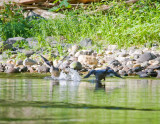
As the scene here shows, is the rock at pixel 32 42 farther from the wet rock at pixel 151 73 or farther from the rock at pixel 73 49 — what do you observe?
the wet rock at pixel 151 73

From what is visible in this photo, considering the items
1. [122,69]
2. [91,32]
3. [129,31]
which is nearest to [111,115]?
[122,69]

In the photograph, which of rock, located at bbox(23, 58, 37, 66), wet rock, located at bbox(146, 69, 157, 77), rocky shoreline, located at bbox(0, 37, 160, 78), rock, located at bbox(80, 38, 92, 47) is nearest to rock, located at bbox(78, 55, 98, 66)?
rocky shoreline, located at bbox(0, 37, 160, 78)

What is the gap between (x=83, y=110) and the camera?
2023 millimetres

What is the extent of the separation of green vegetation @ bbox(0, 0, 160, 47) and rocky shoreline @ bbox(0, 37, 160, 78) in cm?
39

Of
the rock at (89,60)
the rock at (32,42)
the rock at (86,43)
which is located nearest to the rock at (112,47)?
the rock at (86,43)

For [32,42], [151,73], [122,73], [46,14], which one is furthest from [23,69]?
[46,14]

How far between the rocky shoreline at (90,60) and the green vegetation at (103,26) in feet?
1.27

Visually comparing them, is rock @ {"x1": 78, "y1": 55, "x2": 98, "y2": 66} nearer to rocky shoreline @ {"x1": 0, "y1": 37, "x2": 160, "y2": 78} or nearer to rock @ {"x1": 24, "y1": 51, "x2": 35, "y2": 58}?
rocky shoreline @ {"x1": 0, "y1": 37, "x2": 160, "y2": 78}

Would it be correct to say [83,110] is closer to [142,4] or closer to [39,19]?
[142,4]

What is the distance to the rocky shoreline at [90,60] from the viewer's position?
814cm

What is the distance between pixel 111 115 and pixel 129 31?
8883 mm

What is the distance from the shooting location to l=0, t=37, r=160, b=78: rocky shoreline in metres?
8.14

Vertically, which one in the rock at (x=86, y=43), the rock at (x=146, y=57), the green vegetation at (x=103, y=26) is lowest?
the rock at (x=146, y=57)

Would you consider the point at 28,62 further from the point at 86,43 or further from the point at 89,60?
the point at 86,43
